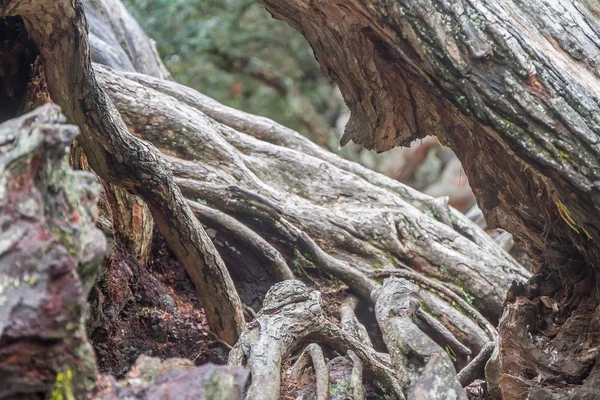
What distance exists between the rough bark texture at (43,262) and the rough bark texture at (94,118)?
135 centimetres

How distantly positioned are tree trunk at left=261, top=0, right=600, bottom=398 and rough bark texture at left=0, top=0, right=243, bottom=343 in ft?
2.59

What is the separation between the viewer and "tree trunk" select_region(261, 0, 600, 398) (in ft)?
7.06

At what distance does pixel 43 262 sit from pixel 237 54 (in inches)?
382

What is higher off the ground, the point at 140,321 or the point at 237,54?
the point at 237,54

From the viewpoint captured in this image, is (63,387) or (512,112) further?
(512,112)

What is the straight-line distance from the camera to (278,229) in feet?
13.2

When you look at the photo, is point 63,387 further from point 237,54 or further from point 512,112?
point 237,54

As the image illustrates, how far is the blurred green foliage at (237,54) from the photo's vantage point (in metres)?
9.39

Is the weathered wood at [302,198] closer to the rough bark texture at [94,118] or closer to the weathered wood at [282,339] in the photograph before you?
the rough bark texture at [94,118]

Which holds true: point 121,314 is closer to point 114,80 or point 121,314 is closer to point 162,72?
point 114,80

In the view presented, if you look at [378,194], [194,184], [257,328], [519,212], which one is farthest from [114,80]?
[519,212]

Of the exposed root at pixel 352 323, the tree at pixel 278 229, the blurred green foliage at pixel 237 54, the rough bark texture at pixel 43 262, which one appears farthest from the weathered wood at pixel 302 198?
the blurred green foliage at pixel 237 54

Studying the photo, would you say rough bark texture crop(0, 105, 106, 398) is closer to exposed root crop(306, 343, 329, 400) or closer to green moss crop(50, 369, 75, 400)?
green moss crop(50, 369, 75, 400)

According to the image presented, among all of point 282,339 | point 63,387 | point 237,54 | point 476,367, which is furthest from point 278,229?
point 237,54
